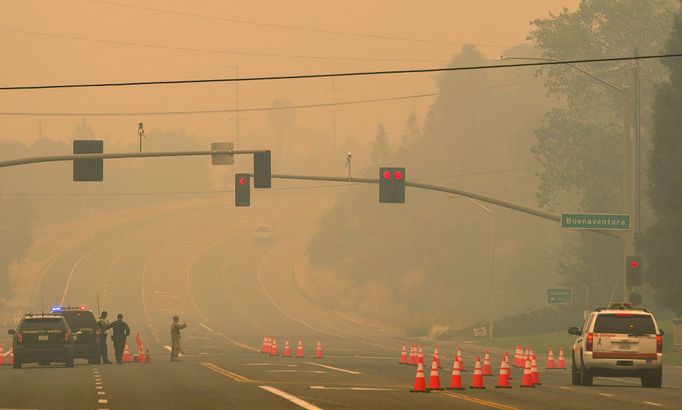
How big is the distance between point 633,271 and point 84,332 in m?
18.2

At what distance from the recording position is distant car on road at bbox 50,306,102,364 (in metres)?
52.6

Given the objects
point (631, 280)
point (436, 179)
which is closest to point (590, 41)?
point (631, 280)

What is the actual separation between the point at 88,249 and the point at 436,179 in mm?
39464

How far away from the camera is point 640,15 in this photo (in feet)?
344

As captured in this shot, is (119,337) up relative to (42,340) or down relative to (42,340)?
down

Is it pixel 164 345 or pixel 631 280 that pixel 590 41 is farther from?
pixel 631 280

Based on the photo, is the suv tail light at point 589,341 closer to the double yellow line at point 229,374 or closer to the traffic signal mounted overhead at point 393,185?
the double yellow line at point 229,374

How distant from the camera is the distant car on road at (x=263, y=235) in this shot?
170000 mm

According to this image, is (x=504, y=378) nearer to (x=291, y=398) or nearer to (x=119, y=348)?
(x=291, y=398)

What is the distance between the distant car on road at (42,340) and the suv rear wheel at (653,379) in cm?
1937

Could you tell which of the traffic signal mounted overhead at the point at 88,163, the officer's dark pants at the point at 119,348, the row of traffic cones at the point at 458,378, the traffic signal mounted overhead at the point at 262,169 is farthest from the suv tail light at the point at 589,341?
the officer's dark pants at the point at 119,348

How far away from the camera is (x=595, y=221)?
51250mm

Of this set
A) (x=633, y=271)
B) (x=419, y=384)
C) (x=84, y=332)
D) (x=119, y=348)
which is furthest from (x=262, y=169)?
(x=419, y=384)

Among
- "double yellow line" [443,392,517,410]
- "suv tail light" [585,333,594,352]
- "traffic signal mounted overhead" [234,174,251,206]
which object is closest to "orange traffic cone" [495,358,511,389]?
"suv tail light" [585,333,594,352]
